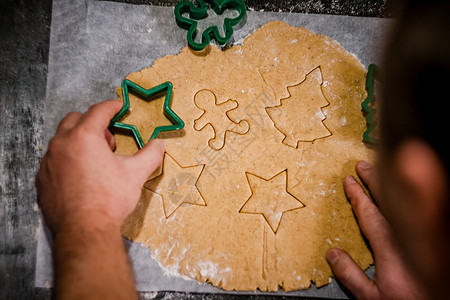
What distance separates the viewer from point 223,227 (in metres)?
1.04

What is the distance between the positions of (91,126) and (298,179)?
27.0 inches

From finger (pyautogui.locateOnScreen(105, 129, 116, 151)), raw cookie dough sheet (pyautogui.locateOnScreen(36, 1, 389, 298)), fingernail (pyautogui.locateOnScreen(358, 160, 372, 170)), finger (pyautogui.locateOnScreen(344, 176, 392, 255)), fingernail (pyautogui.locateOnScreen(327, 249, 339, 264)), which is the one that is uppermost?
raw cookie dough sheet (pyautogui.locateOnScreen(36, 1, 389, 298))

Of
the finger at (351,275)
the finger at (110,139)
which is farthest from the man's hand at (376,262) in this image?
the finger at (110,139)

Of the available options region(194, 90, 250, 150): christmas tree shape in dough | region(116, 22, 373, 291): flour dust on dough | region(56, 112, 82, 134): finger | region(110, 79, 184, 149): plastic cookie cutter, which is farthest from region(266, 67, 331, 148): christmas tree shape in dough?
region(56, 112, 82, 134): finger

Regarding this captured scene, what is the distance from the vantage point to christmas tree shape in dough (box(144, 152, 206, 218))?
105 cm

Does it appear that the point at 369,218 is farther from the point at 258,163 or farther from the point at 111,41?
the point at 111,41

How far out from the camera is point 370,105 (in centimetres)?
112

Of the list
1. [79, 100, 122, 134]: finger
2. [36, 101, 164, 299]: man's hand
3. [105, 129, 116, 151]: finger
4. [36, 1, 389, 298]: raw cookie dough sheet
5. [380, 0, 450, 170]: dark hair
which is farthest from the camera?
[36, 1, 389, 298]: raw cookie dough sheet

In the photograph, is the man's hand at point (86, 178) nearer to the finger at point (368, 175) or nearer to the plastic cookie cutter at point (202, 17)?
the plastic cookie cutter at point (202, 17)

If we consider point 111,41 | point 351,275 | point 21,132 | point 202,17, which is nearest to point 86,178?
point 21,132

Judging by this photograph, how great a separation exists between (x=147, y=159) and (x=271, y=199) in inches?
17.1

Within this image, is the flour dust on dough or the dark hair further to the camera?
the flour dust on dough

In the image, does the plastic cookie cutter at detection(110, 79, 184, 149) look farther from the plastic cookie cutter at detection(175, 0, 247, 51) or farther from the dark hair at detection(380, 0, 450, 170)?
the dark hair at detection(380, 0, 450, 170)

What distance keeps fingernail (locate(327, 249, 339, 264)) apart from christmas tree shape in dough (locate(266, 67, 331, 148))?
37 centimetres
